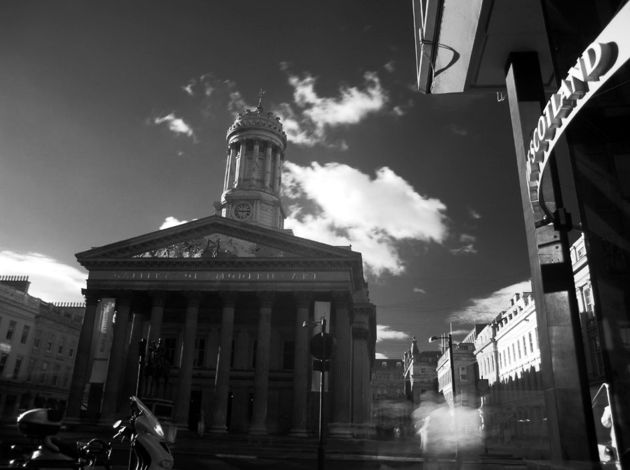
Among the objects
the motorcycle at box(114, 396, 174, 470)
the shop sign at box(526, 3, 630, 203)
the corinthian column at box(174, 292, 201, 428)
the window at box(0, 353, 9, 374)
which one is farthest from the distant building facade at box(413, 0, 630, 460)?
the window at box(0, 353, 9, 374)

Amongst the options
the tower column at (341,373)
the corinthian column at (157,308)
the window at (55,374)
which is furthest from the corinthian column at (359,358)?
the window at (55,374)

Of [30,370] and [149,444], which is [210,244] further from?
[30,370]

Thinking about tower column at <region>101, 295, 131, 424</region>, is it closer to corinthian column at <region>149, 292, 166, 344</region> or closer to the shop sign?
corinthian column at <region>149, 292, 166, 344</region>

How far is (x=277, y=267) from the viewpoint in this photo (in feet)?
119

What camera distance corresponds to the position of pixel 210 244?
37938 mm

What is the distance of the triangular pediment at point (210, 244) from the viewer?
36562 millimetres

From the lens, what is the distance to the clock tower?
55625 mm

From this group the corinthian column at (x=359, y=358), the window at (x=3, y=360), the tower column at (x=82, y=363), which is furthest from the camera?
the window at (x=3, y=360)

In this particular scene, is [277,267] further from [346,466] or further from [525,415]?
[525,415]

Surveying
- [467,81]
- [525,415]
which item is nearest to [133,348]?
[467,81]

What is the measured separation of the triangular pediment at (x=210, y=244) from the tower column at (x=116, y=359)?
387cm

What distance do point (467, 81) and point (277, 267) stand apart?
28.3 m

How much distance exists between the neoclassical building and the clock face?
1437 centimetres

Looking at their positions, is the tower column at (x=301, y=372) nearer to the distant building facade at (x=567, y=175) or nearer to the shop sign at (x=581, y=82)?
the distant building facade at (x=567, y=175)
